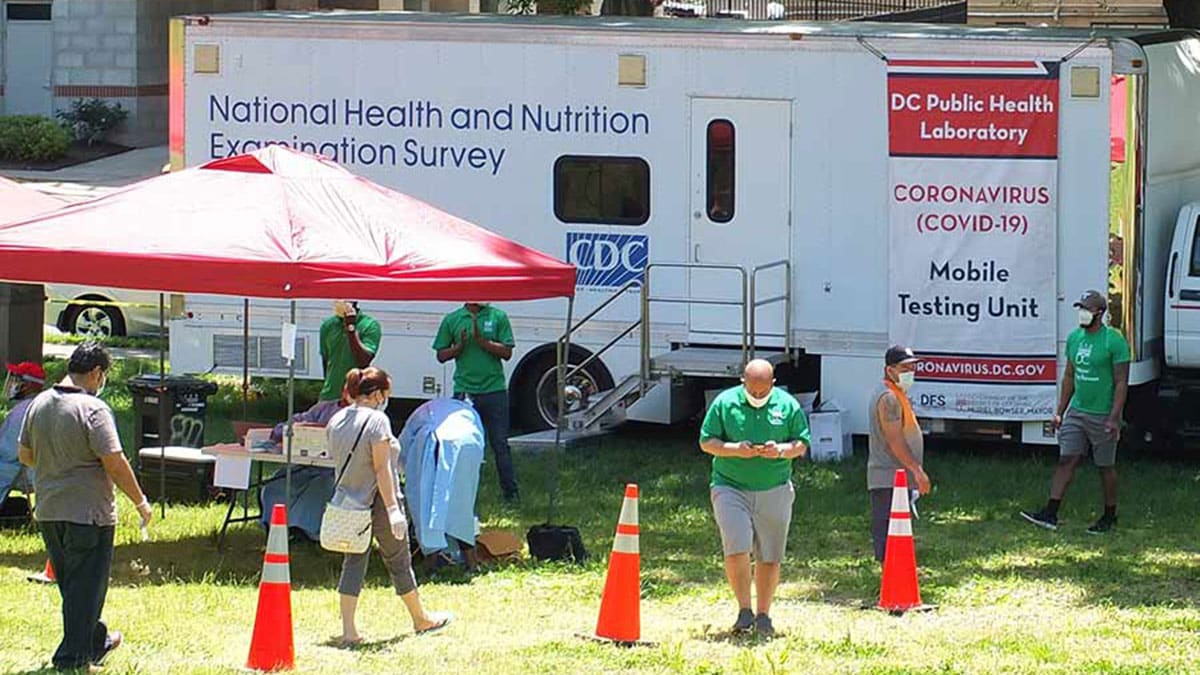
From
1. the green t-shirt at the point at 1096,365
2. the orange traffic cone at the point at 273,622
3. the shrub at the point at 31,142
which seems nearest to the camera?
the orange traffic cone at the point at 273,622

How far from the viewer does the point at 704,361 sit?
51.8 feet

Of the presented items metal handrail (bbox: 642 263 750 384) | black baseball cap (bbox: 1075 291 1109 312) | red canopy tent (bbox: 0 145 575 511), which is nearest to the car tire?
metal handrail (bbox: 642 263 750 384)

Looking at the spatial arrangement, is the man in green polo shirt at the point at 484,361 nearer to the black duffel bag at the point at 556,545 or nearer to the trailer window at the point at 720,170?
the black duffel bag at the point at 556,545

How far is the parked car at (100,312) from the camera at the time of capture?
2139 cm

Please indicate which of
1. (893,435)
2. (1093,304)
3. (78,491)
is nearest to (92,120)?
(1093,304)

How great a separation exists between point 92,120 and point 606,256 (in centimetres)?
2244

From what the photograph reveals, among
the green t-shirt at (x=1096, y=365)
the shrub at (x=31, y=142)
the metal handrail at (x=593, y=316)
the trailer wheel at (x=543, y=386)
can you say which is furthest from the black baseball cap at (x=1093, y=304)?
the shrub at (x=31, y=142)

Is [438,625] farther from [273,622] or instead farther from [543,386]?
[543,386]

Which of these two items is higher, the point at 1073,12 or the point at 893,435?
the point at 1073,12

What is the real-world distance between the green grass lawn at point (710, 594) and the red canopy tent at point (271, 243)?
173cm

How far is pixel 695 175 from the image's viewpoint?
16219 millimetres

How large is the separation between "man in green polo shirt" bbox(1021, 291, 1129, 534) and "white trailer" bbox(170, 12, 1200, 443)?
2.08m

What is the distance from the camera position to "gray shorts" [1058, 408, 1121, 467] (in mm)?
13078

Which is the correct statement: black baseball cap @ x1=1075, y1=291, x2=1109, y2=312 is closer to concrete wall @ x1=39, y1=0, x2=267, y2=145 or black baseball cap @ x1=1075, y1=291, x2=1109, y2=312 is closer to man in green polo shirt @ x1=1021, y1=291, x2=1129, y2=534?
man in green polo shirt @ x1=1021, y1=291, x2=1129, y2=534
